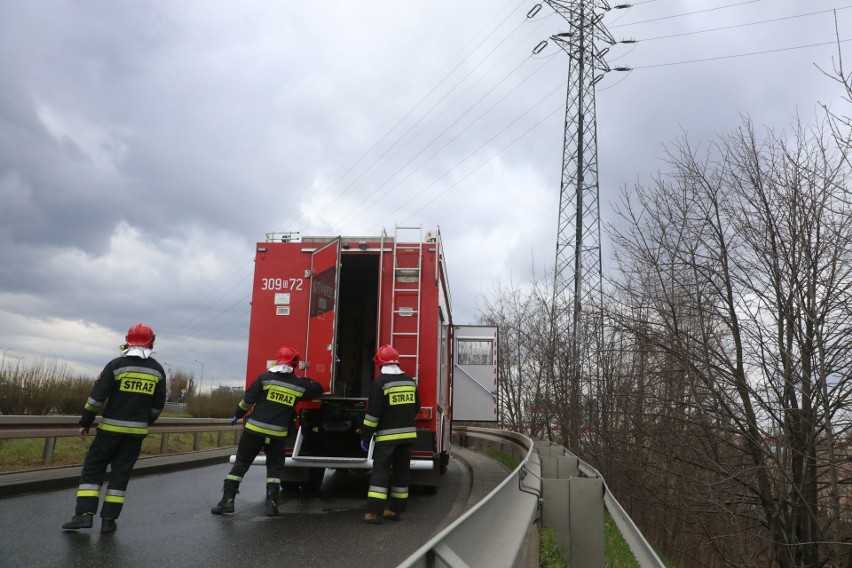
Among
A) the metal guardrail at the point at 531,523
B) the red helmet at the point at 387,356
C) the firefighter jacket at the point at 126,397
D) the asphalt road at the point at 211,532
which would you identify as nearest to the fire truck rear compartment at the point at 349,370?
the asphalt road at the point at 211,532

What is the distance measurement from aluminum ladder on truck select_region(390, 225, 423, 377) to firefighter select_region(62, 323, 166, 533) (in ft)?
10.7

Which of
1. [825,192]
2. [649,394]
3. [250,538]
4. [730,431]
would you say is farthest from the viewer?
[649,394]

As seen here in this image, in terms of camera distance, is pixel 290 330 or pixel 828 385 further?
pixel 290 330

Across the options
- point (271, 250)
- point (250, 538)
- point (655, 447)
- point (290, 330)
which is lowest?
point (250, 538)

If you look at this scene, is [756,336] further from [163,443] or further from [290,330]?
[163,443]

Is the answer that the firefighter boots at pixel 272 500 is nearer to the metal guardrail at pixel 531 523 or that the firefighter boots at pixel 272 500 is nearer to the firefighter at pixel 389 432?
the firefighter at pixel 389 432

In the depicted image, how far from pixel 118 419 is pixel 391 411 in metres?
2.84

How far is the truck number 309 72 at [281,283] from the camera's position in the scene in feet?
30.1

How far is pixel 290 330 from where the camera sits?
9000 millimetres

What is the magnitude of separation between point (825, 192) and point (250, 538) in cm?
740

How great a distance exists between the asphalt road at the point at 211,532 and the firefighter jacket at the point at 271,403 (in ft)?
3.23

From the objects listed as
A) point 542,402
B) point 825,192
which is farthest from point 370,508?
point 542,402

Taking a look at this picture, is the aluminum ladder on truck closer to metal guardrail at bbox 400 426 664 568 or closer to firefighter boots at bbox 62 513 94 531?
metal guardrail at bbox 400 426 664 568

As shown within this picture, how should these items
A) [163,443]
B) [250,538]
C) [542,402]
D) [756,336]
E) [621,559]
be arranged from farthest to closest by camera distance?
1. [542,402]
2. [163,443]
3. [756,336]
4. [250,538]
5. [621,559]
